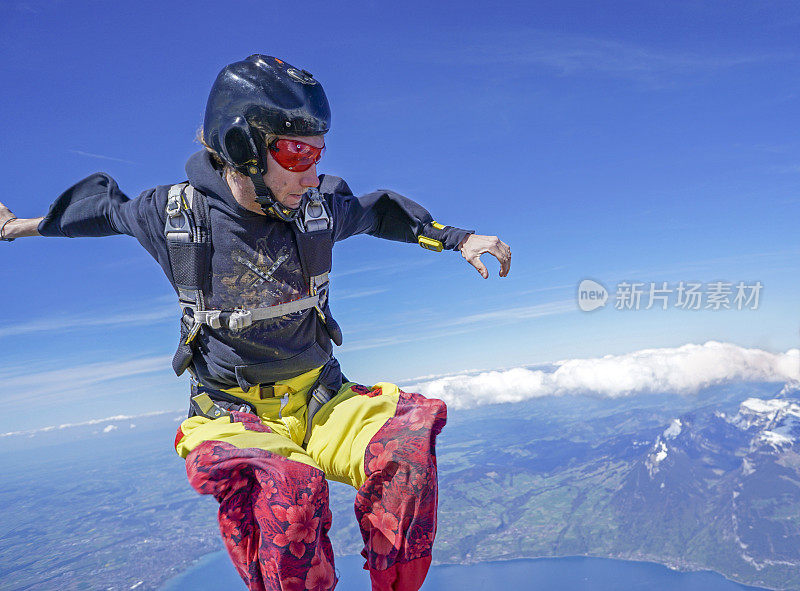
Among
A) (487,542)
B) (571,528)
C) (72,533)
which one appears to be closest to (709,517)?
(571,528)

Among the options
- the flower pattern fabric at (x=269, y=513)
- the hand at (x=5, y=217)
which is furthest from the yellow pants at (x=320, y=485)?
the hand at (x=5, y=217)

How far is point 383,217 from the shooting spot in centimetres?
389

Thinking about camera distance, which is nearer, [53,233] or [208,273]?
[208,273]

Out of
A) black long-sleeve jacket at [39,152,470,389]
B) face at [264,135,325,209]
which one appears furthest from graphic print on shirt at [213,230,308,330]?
face at [264,135,325,209]

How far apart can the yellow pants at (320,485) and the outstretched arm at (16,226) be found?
→ 1.64 m

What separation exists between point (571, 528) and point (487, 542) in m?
29.6

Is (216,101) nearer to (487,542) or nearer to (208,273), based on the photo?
(208,273)

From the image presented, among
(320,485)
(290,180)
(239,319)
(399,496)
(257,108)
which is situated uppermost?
(257,108)

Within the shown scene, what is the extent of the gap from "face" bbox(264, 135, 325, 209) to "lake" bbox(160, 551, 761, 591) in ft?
447

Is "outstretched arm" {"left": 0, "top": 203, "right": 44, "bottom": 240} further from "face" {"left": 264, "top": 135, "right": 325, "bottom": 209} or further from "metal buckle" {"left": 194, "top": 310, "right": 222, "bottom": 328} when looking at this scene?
"face" {"left": 264, "top": 135, "right": 325, "bottom": 209}

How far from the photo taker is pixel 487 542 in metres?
156

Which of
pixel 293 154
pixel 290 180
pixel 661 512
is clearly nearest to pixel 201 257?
pixel 290 180

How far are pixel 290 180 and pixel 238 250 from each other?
51 centimetres

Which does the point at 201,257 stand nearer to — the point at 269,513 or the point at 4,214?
the point at 269,513
